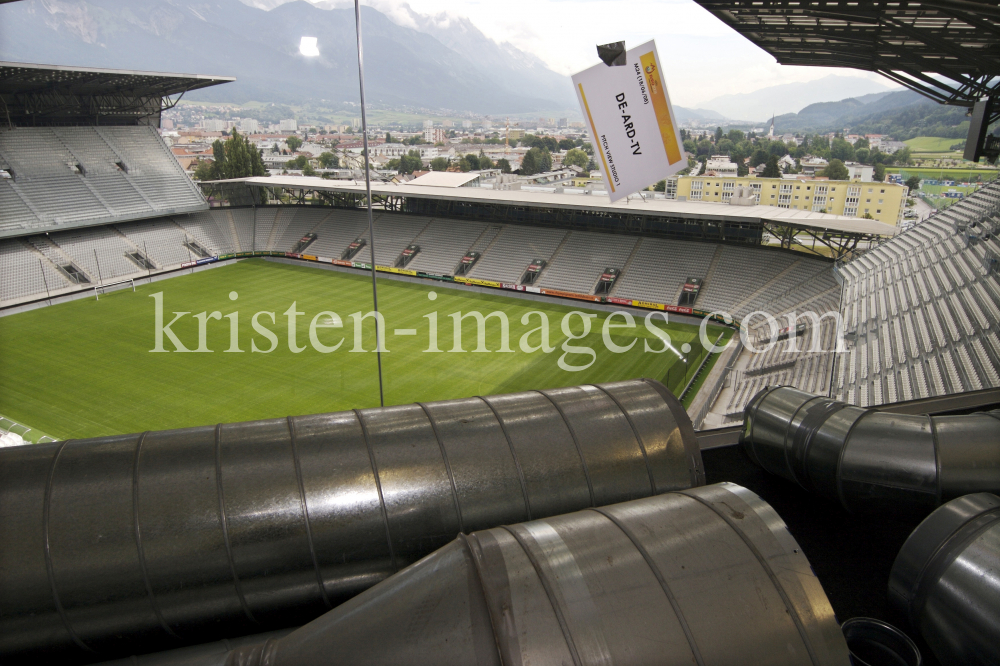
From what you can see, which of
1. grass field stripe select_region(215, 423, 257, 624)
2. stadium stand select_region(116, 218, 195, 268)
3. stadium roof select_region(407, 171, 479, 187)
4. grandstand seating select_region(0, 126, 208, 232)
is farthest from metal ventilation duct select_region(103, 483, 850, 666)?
stadium stand select_region(116, 218, 195, 268)

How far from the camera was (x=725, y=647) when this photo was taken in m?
2.65

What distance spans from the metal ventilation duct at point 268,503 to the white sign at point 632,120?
780cm

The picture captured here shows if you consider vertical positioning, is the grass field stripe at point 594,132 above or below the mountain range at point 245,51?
below

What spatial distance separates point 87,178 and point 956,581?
41.9 m

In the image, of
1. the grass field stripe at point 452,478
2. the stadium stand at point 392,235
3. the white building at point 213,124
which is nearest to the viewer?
the grass field stripe at point 452,478

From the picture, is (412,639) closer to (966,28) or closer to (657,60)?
(657,60)

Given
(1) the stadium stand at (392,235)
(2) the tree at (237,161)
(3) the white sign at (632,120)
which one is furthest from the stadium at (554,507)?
(2) the tree at (237,161)

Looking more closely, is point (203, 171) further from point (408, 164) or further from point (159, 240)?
point (408, 164)

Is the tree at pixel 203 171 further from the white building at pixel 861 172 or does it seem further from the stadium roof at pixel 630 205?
the white building at pixel 861 172

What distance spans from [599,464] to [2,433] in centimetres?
1435

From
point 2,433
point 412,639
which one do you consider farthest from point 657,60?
point 2,433

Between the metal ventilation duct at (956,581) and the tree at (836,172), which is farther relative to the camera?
the tree at (836,172)

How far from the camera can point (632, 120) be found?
434 inches

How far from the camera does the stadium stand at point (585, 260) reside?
2814cm
